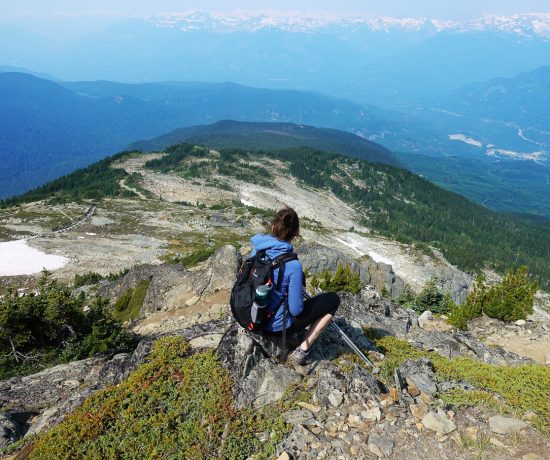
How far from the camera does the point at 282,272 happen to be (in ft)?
24.5

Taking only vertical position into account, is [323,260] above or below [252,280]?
below

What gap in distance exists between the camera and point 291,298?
7.75 m

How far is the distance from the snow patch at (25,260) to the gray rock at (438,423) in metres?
43.8

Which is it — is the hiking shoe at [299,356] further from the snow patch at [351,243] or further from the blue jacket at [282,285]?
the snow patch at [351,243]

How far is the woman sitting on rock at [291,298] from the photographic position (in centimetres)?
753

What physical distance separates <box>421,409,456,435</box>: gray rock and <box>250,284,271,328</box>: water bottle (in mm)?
3406

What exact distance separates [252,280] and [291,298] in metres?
0.85

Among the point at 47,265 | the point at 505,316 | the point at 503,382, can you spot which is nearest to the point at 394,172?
the point at 47,265

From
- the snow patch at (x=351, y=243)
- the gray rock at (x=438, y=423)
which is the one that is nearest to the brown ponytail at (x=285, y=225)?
the gray rock at (x=438, y=423)

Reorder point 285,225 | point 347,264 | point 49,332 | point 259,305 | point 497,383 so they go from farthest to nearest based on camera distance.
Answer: point 347,264 → point 49,332 → point 497,383 → point 285,225 → point 259,305

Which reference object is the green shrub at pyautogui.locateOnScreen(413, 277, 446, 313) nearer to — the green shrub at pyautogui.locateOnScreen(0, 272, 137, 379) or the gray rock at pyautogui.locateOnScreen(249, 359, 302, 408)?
the green shrub at pyautogui.locateOnScreen(0, 272, 137, 379)

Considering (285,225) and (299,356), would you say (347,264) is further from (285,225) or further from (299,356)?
(285,225)

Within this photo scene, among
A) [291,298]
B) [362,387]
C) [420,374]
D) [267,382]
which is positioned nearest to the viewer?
[291,298]

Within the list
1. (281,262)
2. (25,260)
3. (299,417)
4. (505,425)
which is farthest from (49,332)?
(25,260)
